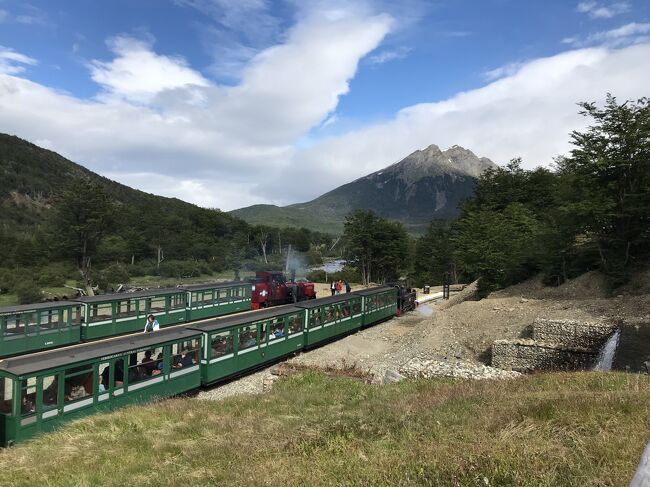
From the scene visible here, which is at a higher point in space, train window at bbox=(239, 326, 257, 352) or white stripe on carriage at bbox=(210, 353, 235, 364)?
train window at bbox=(239, 326, 257, 352)

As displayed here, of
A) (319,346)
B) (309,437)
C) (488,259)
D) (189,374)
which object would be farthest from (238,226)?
(309,437)

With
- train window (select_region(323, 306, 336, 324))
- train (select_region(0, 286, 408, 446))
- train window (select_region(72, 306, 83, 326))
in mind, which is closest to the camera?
train (select_region(0, 286, 408, 446))

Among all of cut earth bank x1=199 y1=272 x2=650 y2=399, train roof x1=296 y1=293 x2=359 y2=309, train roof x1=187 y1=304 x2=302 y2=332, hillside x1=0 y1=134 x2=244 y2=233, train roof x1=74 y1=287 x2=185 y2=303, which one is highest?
hillside x1=0 y1=134 x2=244 y2=233

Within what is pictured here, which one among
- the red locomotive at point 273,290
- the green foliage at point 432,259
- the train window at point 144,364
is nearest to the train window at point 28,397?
the train window at point 144,364

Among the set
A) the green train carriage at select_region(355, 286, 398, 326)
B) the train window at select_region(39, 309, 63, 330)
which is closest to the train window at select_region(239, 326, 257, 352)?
the train window at select_region(39, 309, 63, 330)

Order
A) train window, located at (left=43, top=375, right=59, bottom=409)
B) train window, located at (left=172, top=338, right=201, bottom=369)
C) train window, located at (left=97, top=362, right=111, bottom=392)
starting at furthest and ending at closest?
train window, located at (left=172, top=338, right=201, bottom=369)
train window, located at (left=97, top=362, right=111, bottom=392)
train window, located at (left=43, top=375, right=59, bottom=409)

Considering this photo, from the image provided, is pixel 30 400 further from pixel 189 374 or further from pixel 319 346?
pixel 319 346

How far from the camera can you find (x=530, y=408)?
7430 millimetres

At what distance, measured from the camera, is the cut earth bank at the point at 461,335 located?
16844mm

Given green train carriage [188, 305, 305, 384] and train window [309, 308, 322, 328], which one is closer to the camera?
green train carriage [188, 305, 305, 384]

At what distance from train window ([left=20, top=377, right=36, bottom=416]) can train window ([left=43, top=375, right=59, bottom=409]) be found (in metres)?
0.27

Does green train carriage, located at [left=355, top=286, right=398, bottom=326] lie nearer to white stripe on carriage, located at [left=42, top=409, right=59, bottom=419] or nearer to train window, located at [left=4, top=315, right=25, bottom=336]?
train window, located at [left=4, top=315, right=25, bottom=336]

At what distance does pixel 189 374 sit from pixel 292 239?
10784 centimetres

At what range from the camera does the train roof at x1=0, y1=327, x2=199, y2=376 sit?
1083 cm
